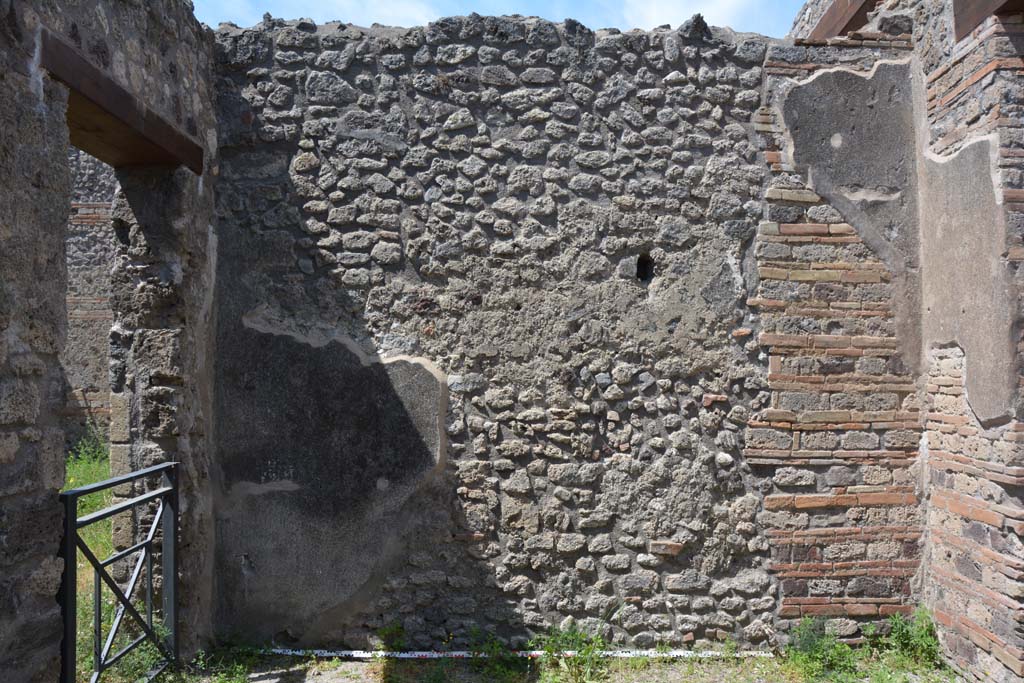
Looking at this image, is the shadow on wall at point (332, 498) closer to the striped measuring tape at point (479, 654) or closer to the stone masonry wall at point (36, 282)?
the striped measuring tape at point (479, 654)

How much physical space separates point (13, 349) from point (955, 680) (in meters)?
4.32

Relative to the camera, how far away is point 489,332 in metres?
4.30

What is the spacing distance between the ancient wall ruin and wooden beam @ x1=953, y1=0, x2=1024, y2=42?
0.20 m

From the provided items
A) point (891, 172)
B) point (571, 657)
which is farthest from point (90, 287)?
point (891, 172)

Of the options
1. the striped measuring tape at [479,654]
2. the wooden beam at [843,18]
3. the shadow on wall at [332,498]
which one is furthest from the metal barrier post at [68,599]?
the wooden beam at [843,18]

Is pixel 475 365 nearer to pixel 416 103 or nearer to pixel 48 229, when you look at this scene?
pixel 416 103

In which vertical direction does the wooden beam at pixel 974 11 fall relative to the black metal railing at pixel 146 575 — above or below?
above

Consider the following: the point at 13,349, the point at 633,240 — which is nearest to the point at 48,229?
Answer: the point at 13,349

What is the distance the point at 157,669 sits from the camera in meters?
3.66

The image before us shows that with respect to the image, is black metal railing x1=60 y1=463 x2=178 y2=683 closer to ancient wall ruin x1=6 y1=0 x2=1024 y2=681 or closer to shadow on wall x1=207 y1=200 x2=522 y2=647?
ancient wall ruin x1=6 y1=0 x2=1024 y2=681

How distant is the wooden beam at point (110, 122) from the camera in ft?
9.15

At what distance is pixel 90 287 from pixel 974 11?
8.15 m

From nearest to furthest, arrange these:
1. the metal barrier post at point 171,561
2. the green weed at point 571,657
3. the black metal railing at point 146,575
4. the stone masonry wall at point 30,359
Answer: the stone masonry wall at point 30,359 → the black metal railing at point 146,575 → the metal barrier post at point 171,561 → the green weed at point 571,657

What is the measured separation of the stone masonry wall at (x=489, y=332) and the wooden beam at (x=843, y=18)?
3.72 feet
